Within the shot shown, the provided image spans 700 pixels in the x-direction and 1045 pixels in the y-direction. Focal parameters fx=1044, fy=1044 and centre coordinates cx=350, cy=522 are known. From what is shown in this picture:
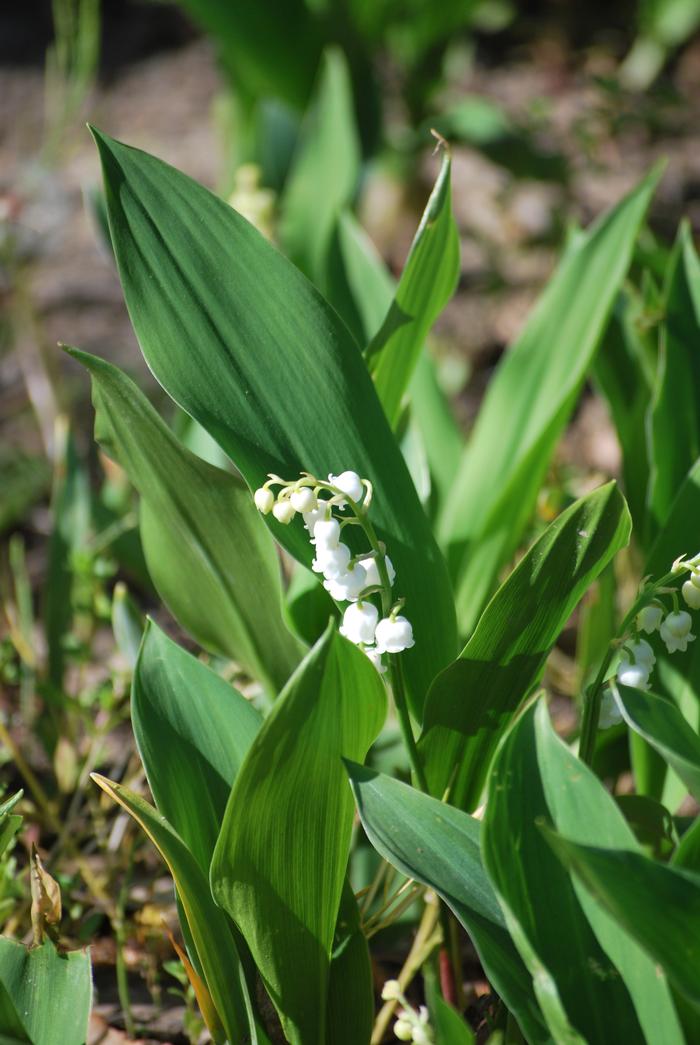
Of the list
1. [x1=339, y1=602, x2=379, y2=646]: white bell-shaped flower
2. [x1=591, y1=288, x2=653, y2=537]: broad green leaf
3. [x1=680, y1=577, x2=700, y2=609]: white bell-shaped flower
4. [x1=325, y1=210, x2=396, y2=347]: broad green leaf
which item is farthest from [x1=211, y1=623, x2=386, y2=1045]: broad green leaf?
[x1=325, y1=210, x2=396, y2=347]: broad green leaf

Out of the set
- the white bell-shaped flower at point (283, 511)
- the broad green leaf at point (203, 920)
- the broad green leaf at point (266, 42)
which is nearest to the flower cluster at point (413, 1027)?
the broad green leaf at point (203, 920)

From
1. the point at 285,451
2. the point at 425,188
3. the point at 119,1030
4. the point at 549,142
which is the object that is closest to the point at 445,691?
the point at 285,451

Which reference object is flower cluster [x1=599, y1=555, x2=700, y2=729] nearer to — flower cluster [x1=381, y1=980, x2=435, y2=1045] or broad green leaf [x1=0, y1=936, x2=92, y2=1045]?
flower cluster [x1=381, y1=980, x2=435, y2=1045]

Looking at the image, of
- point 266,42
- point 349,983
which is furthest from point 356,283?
point 266,42

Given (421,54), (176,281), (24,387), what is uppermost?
(421,54)

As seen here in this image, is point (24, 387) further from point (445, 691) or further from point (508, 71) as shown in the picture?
point (508, 71)

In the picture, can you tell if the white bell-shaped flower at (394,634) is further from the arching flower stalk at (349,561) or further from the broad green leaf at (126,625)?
the broad green leaf at (126,625)
